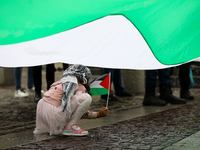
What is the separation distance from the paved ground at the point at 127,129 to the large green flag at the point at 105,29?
79 centimetres

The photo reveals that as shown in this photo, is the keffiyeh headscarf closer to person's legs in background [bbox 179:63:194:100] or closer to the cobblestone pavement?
the cobblestone pavement

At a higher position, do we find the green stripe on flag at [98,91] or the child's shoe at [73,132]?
the green stripe on flag at [98,91]

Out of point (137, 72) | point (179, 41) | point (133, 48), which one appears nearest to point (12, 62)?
point (133, 48)

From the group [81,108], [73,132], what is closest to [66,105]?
[81,108]

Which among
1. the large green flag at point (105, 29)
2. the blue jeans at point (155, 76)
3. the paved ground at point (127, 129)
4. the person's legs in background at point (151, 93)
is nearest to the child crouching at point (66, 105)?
the paved ground at point (127, 129)

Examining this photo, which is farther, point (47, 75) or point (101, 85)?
point (47, 75)

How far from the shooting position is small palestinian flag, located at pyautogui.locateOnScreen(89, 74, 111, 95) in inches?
167

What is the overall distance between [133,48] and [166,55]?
0.40 meters

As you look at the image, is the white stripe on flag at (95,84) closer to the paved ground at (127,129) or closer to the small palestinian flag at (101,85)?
the small palestinian flag at (101,85)

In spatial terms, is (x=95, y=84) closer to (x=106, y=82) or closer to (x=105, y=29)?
(x=106, y=82)

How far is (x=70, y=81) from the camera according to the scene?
400 cm

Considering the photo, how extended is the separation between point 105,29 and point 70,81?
70 cm

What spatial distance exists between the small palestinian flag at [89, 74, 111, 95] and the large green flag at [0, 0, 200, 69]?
0.59 m

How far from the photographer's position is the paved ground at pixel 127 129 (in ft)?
11.9
